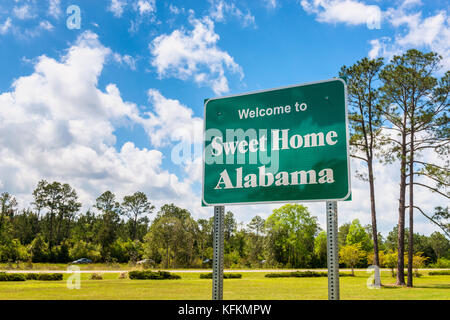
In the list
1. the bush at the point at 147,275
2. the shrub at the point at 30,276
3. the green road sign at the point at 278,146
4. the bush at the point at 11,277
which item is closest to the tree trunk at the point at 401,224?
the bush at the point at 147,275

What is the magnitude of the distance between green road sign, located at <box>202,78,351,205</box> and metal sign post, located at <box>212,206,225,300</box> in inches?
5.9

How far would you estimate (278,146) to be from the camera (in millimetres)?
3455

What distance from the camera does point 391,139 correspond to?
26.7 meters

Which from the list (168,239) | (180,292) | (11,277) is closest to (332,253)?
(180,292)

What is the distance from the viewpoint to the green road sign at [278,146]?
10.5 feet

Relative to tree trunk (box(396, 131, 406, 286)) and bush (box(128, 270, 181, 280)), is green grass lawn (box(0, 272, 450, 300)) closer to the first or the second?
tree trunk (box(396, 131, 406, 286))

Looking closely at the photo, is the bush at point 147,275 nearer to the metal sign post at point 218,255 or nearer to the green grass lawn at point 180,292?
the green grass lawn at point 180,292

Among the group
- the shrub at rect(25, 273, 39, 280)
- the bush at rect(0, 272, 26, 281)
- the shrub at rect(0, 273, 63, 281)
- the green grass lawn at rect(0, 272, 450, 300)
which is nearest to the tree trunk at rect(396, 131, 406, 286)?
the green grass lawn at rect(0, 272, 450, 300)

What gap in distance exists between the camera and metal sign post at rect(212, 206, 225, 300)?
11.2 ft

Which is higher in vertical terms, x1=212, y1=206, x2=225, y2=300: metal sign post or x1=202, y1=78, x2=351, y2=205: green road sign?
x1=202, y1=78, x2=351, y2=205: green road sign

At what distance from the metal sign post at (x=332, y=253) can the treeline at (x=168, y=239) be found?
42000mm

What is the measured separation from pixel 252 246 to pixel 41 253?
116ft
